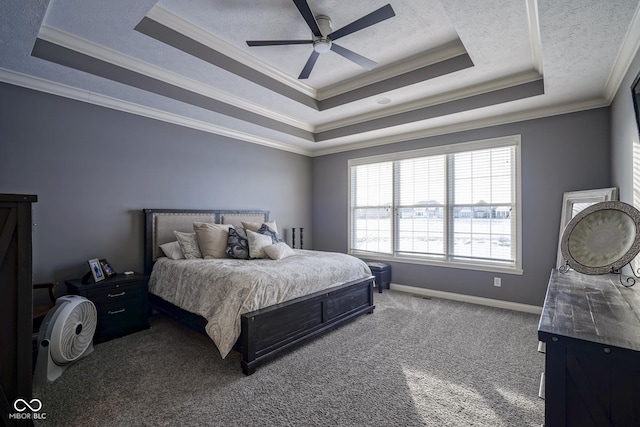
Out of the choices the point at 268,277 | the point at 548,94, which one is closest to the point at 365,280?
the point at 268,277

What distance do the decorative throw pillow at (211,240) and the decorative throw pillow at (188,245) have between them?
6 centimetres

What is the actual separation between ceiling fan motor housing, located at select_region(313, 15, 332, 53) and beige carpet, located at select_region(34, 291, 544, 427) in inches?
110

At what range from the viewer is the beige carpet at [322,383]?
1854 mm

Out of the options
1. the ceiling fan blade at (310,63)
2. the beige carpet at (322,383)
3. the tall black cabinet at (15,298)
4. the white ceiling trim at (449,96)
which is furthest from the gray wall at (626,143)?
the tall black cabinet at (15,298)

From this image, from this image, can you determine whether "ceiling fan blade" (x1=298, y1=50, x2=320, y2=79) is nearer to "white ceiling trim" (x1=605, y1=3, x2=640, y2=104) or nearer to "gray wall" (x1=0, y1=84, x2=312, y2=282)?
"gray wall" (x1=0, y1=84, x2=312, y2=282)

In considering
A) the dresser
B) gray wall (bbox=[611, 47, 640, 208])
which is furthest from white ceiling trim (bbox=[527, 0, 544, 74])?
the dresser

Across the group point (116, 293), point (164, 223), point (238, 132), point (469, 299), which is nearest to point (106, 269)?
point (116, 293)

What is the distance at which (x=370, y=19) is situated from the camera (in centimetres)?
232

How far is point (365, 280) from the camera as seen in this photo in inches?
144

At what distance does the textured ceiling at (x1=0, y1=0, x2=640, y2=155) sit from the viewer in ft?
7.08

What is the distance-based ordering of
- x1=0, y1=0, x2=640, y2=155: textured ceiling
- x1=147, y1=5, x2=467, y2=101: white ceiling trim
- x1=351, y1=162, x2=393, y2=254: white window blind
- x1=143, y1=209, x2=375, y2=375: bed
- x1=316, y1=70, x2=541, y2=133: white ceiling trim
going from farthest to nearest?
x1=351, y1=162, x2=393, y2=254: white window blind, x1=316, y1=70, x2=541, y2=133: white ceiling trim, x1=147, y1=5, x2=467, y2=101: white ceiling trim, x1=143, y1=209, x2=375, y2=375: bed, x1=0, y1=0, x2=640, y2=155: textured ceiling

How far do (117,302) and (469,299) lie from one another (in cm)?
443

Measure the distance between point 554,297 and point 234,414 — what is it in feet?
6.67

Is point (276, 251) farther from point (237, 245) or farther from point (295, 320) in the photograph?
point (295, 320)
